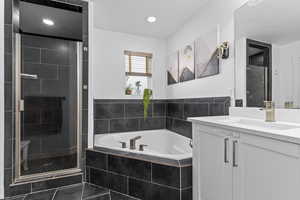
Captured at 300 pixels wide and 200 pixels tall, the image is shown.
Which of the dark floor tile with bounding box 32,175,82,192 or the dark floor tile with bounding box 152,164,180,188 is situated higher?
the dark floor tile with bounding box 152,164,180,188

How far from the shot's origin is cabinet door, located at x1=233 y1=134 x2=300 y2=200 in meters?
0.84

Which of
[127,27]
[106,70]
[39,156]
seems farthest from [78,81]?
[127,27]

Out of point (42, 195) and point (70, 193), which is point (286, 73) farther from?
point (42, 195)

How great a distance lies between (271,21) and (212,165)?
1342mm

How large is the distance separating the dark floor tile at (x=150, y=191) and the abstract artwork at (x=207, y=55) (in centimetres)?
146

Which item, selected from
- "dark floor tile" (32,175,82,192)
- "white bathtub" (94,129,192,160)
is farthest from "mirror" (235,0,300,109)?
"dark floor tile" (32,175,82,192)

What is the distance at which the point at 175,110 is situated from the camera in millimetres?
3084

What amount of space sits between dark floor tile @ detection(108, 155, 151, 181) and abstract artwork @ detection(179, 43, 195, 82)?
4.93 feet

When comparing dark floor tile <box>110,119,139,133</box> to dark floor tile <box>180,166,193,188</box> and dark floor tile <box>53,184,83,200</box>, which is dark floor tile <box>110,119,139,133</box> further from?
dark floor tile <box>180,166,193,188</box>

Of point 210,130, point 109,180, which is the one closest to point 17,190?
point 109,180

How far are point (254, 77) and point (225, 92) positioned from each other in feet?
1.29

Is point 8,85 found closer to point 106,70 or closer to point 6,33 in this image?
point 6,33

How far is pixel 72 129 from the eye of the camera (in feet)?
7.53

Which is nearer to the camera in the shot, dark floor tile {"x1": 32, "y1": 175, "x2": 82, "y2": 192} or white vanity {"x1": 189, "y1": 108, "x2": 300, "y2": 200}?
white vanity {"x1": 189, "y1": 108, "x2": 300, "y2": 200}
